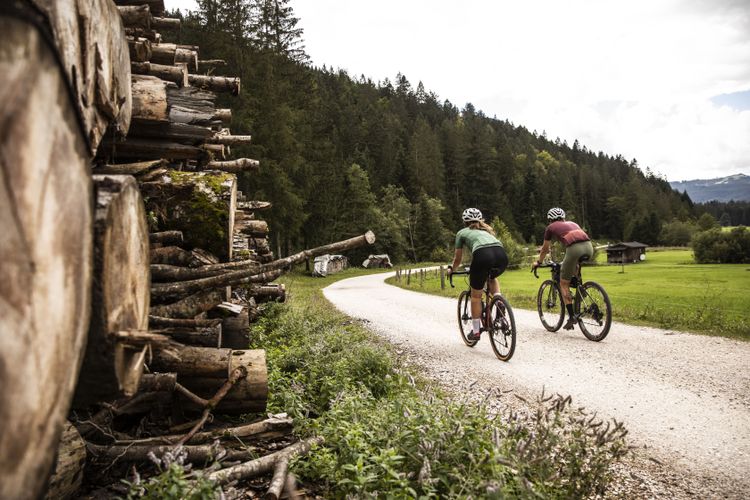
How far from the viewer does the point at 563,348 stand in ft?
23.7

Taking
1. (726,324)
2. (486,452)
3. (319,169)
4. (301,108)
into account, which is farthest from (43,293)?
(319,169)

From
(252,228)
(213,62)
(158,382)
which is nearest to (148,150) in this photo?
(158,382)

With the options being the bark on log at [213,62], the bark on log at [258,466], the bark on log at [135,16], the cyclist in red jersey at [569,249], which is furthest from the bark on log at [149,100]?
the cyclist in red jersey at [569,249]

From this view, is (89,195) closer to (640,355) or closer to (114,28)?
(114,28)

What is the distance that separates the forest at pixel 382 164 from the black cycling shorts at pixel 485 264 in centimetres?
2037

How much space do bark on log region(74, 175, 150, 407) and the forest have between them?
23906 mm

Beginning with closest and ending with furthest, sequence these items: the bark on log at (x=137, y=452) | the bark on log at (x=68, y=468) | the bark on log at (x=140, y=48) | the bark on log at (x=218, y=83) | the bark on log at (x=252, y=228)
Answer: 1. the bark on log at (x=68, y=468)
2. the bark on log at (x=137, y=452)
3. the bark on log at (x=140, y=48)
4. the bark on log at (x=218, y=83)
5. the bark on log at (x=252, y=228)

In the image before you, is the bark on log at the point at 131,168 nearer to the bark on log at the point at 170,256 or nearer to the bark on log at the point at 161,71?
the bark on log at the point at 170,256

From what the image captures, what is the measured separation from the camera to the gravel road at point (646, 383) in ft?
11.2

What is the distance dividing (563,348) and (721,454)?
359cm

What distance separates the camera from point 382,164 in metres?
70.4

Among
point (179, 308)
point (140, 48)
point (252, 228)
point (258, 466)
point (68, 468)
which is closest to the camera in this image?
point (68, 468)

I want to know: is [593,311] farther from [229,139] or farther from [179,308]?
[229,139]

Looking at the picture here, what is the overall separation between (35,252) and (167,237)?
252 cm
